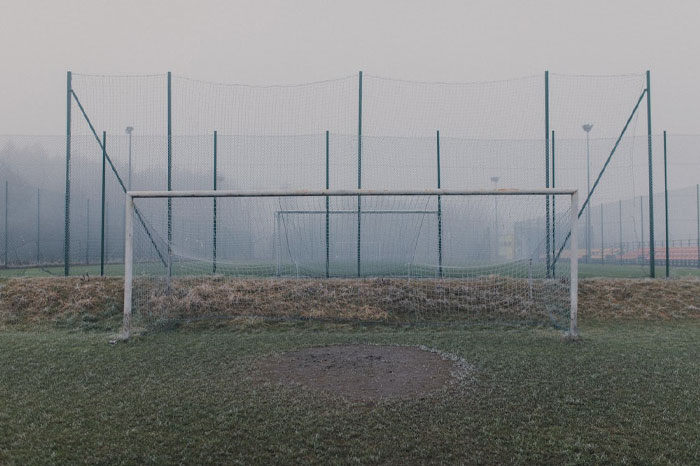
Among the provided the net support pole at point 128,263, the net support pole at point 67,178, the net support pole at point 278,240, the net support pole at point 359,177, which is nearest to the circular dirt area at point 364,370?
the net support pole at point 128,263

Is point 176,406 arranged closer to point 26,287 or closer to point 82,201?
point 26,287

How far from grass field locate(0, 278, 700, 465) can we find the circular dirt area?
0.20 metres

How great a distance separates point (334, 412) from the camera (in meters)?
Result: 3.66

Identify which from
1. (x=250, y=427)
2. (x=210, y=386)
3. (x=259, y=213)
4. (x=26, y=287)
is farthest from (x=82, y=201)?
(x=250, y=427)

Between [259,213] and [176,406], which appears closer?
[176,406]

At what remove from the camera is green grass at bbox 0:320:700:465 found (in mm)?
3004

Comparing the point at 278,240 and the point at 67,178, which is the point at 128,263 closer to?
the point at 278,240

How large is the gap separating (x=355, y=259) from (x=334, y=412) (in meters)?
6.22

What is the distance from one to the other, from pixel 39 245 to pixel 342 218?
1307cm

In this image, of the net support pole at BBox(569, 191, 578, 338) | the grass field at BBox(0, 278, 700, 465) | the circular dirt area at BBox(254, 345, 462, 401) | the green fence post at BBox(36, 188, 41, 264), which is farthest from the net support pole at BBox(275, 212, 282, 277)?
the green fence post at BBox(36, 188, 41, 264)

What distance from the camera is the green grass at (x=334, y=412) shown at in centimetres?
300

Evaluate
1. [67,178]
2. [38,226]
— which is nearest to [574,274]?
[67,178]

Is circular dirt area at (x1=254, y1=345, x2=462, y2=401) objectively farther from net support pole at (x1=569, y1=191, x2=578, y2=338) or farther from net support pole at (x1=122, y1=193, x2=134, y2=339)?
net support pole at (x1=122, y1=193, x2=134, y2=339)

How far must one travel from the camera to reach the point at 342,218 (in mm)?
9906
